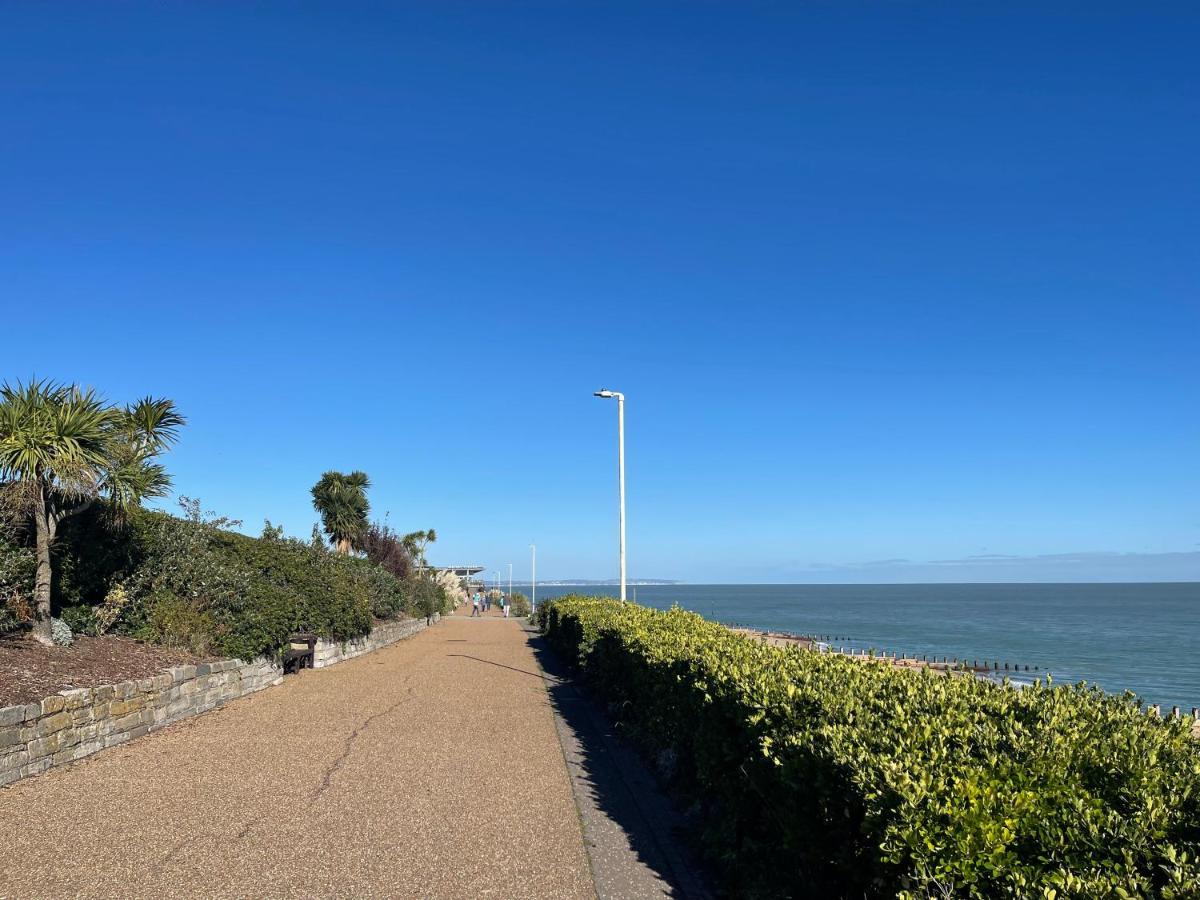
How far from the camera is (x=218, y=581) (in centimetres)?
1323

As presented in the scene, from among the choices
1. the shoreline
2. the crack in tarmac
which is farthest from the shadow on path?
the crack in tarmac

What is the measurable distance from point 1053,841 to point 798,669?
135 inches

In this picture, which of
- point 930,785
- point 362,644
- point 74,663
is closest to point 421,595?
point 362,644

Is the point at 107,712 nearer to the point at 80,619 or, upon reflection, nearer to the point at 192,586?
the point at 80,619

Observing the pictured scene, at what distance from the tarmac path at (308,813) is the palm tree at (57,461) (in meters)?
3.24

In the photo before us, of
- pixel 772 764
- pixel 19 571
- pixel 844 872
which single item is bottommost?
pixel 844 872

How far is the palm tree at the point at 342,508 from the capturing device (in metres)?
36.3

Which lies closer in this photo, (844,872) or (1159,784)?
(1159,784)

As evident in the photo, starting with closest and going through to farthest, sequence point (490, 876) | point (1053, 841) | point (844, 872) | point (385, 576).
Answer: point (1053, 841), point (844, 872), point (490, 876), point (385, 576)

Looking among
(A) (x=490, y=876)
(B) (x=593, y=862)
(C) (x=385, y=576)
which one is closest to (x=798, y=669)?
(B) (x=593, y=862)

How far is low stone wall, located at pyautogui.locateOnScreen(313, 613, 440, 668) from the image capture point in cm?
1741

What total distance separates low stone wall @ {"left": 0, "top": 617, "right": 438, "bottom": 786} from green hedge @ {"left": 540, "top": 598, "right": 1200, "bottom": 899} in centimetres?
611

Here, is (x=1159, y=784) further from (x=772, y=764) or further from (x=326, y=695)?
(x=326, y=695)

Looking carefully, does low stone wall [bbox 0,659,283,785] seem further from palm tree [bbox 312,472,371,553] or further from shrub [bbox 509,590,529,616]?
shrub [bbox 509,590,529,616]
